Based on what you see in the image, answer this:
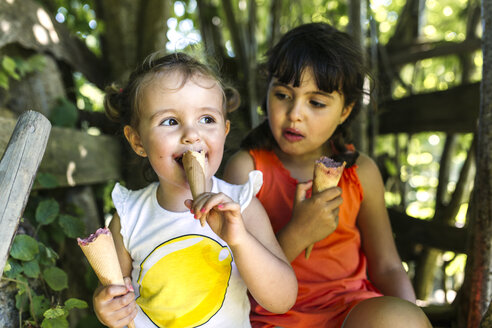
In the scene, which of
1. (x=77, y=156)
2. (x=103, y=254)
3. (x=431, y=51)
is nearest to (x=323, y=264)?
(x=103, y=254)

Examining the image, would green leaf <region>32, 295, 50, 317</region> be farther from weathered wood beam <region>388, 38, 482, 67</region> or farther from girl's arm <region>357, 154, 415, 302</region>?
weathered wood beam <region>388, 38, 482, 67</region>

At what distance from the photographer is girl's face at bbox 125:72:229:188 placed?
1519 millimetres

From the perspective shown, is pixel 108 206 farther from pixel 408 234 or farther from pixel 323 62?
pixel 408 234

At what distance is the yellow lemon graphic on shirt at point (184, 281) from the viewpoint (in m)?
1.56

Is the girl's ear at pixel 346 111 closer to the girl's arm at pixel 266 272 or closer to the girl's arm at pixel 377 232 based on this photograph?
the girl's arm at pixel 377 232

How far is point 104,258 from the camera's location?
4.03 ft

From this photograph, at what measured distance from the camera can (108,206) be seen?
3117 mm

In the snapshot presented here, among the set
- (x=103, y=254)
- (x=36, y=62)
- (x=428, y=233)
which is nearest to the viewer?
(x=103, y=254)

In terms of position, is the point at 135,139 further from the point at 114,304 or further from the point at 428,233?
the point at 428,233

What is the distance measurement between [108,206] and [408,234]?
2.28m

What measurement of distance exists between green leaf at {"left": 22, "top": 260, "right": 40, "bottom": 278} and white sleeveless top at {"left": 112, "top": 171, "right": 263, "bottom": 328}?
369mm

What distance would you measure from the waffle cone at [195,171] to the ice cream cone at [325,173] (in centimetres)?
43

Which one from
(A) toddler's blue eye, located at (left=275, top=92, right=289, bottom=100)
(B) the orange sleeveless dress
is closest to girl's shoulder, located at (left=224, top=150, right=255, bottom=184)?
(B) the orange sleeveless dress

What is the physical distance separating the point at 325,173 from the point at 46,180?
1280 mm
